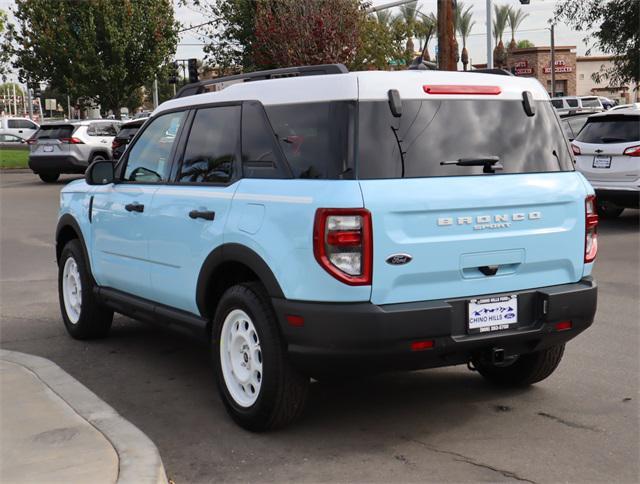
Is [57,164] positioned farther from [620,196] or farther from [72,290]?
[72,290]

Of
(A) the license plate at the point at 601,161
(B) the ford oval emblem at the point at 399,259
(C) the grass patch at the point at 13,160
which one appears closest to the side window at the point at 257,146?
(B) the ford oval emblem at the point at 399,259

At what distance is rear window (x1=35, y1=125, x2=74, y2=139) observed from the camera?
26172 mm

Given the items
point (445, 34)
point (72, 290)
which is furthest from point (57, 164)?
point (72, 290)

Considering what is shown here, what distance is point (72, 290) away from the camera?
24.8 ft

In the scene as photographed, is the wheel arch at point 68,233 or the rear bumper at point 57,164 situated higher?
the rear bumper at point 57,164

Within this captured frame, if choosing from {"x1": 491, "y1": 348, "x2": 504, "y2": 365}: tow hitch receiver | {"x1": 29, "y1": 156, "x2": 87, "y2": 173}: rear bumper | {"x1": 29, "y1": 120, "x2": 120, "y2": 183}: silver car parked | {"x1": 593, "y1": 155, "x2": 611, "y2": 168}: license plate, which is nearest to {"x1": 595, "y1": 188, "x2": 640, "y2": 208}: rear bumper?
{"x1": 593, "y1": 155, "x2": 611, "y2": 168}: license plate

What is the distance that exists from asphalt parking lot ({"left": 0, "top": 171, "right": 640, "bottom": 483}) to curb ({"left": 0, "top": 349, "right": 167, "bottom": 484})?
0.59ft

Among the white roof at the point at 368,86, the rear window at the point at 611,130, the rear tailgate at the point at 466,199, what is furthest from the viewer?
the rear window at the point at 611,130

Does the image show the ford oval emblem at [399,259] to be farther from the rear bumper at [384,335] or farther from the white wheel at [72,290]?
the white wheel at [72,290]

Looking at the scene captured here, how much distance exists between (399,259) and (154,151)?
2509 mm

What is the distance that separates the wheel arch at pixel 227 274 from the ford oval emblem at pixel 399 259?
60 cm

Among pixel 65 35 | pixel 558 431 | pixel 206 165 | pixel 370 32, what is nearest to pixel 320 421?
pixel 558 431

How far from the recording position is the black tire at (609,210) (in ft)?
49.9

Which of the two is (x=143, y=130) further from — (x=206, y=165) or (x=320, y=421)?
(x=320, y=421)
